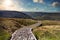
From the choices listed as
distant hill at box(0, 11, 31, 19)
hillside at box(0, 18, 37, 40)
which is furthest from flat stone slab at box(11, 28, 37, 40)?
distant hill at box(0, 11, 31, 19)

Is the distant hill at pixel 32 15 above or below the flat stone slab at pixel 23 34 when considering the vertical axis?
above

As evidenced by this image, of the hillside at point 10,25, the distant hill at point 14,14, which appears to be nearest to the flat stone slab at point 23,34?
the hillside at point 10,25

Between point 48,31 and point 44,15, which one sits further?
point 44,15

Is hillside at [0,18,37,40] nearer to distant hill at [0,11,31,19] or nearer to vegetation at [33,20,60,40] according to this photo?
distant hill at [0,11,31,19]

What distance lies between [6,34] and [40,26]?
3.06ft

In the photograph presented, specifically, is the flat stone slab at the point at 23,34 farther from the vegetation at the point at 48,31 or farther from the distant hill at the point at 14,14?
the distant hill at the point at 14,14

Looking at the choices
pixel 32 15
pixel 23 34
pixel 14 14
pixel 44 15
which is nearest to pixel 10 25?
pixel 14 14

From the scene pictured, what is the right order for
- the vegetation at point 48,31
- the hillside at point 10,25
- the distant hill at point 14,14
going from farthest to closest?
the distant hill at point 14,14
the hillside at point 10,25
the vegetation at point 48,31

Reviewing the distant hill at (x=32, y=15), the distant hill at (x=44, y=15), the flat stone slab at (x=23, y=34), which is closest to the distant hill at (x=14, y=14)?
the distant hill at (x=32, y=15)

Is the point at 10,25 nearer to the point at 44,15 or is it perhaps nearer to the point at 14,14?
the point at 14,14

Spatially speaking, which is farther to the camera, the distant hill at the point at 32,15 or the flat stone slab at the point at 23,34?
the distant hill at the point at 32,15

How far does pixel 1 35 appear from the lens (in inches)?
162

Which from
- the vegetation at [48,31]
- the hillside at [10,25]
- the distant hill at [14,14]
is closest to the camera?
the vegetation at [48,31]

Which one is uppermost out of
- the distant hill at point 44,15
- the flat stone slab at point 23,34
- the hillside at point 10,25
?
the distant hill at point 44,15
